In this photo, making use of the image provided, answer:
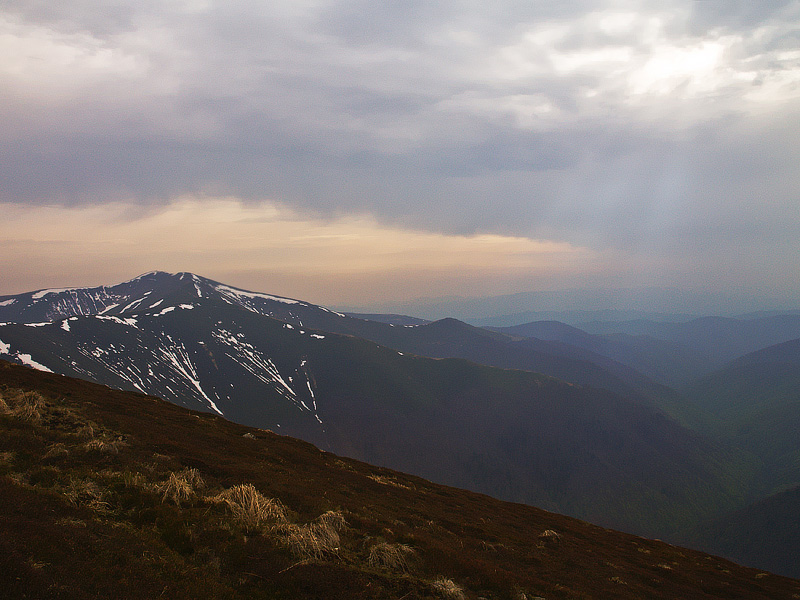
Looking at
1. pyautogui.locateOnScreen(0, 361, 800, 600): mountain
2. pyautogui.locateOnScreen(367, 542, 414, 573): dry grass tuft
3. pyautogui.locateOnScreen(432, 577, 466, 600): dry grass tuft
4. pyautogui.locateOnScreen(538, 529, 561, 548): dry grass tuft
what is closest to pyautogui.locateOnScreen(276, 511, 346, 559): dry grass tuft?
pyautogui.locateOnScreen(0, 361, 800, 600): mountain

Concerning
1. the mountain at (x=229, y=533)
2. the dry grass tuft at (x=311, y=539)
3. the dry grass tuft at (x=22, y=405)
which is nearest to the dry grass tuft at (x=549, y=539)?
the mountain at (x=229, y=533)

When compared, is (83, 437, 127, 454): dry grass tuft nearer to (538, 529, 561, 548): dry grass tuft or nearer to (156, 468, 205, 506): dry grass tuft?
(156, 468, 205, 506): dry grass tuft

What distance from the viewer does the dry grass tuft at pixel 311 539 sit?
1977 cm

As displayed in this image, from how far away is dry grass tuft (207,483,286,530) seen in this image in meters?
22.0

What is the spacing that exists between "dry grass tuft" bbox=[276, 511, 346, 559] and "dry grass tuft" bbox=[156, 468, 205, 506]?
19.4 ft

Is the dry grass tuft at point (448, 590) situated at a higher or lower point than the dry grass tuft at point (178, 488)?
lower

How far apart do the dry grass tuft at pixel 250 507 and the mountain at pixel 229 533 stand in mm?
99

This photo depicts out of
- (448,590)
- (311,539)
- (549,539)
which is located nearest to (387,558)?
(448,590)

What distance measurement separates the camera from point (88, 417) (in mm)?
37500

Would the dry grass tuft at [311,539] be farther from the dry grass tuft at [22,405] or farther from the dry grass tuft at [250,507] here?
the dry grass tuft at [22,405]

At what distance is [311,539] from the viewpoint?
66.7 ft

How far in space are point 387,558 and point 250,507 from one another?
26.3ft

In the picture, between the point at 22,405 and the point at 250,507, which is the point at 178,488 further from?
the point at 22,405

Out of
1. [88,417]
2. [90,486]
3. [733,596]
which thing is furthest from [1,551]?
[733,596]
